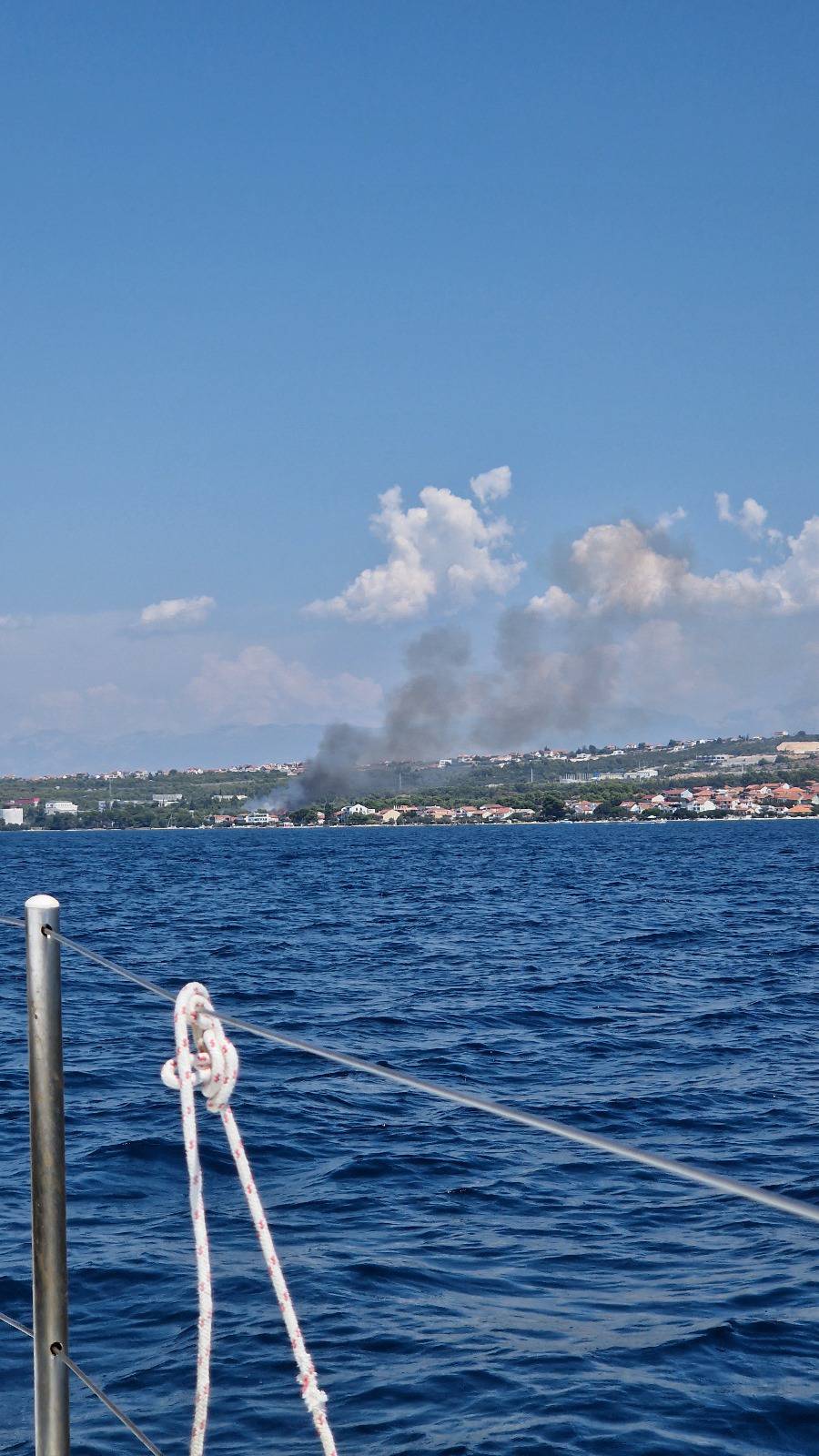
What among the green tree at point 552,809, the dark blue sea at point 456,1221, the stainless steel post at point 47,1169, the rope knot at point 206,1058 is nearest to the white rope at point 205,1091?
the rope knot at point 206,1058

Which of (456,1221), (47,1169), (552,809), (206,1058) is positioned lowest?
(552,809)

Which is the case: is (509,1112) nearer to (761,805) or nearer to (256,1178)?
(256,1178)

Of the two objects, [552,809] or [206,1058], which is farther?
[552,809]

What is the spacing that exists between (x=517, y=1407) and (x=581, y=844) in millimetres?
102317

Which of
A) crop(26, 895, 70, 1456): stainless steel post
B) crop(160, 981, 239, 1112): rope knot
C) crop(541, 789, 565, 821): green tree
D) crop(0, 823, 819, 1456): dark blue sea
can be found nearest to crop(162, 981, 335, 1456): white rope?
crop(160, 981, 239, 1112): rope knot

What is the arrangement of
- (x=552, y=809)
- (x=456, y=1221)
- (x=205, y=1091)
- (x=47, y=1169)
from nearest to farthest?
(x=47, y=1169)
(x=205, y=1091)
(x=456, y=1221)
(x=552, y=809)

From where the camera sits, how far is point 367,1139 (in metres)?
11.0

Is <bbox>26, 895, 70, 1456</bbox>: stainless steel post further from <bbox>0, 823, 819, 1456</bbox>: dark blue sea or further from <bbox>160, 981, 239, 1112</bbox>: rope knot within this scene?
<bbox>0, 823, 819, 1456</bbox>: dark blue sea

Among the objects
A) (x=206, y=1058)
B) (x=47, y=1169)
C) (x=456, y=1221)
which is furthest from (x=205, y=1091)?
(x=456, y=1221)

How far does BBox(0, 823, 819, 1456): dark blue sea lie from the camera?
6.09 metres

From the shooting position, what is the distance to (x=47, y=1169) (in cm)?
275

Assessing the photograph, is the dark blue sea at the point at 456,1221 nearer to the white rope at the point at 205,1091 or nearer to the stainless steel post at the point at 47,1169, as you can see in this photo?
the white rope at the point at 205,1091

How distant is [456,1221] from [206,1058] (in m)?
6.28

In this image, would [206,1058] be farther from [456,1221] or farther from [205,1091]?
[456,1221]
